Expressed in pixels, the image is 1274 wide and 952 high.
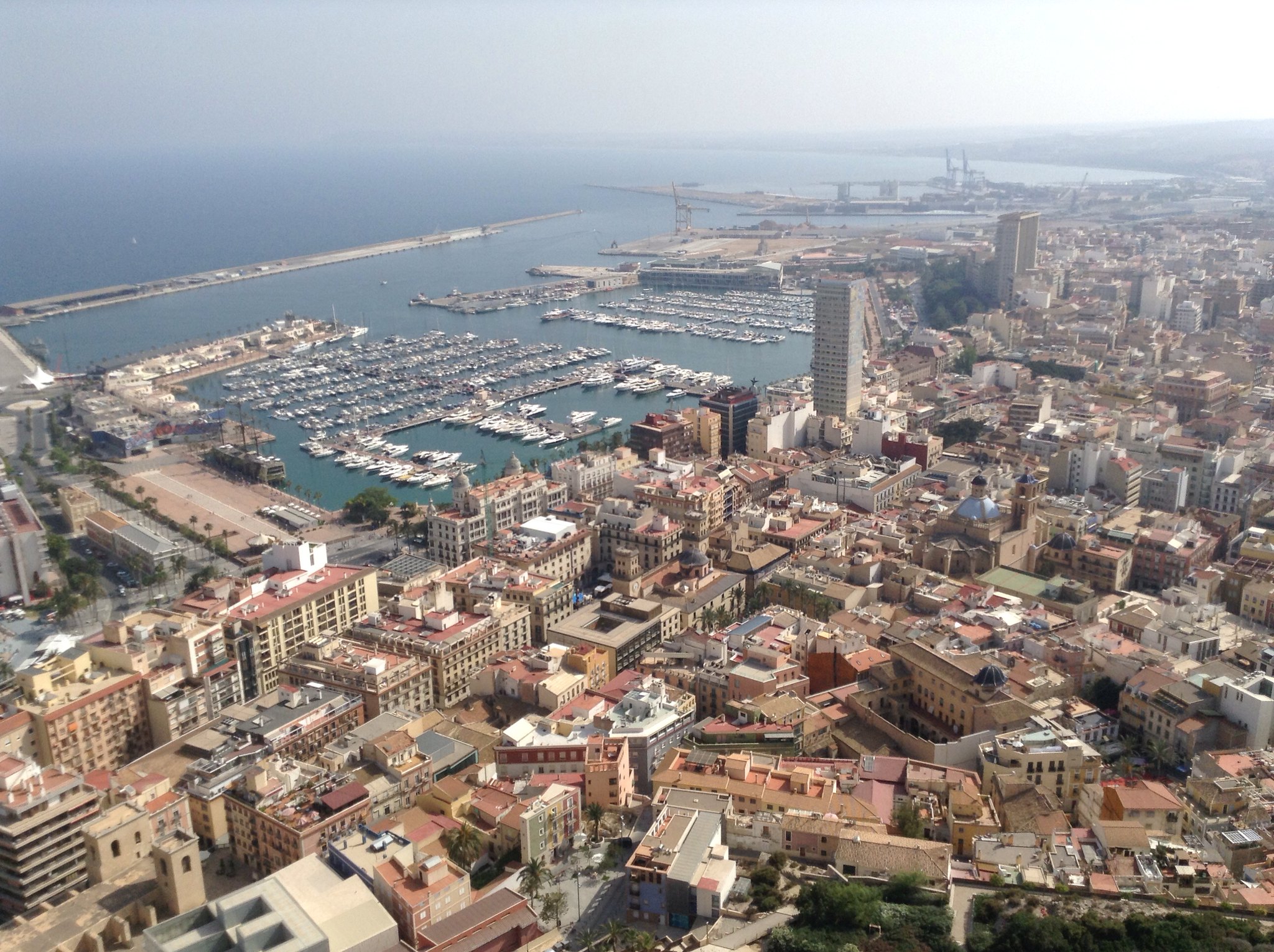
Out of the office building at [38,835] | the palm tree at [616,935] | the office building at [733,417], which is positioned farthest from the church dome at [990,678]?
the office building at [733,417]

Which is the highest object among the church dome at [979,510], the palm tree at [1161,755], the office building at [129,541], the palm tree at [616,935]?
the church dome at [979,510]

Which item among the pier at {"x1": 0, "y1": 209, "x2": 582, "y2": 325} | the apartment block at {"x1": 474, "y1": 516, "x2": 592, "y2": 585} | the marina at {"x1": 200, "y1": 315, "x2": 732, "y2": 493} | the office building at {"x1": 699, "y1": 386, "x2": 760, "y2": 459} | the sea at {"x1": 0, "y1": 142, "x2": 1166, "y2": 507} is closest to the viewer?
the apartment block at {"x1": 474, "y1": 516, "x2": 592, "y2": 585}

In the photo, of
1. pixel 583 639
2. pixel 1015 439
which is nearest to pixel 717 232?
pixel 1015 439

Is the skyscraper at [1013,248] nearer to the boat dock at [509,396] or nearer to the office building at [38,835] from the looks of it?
the boat dock at [509,396]

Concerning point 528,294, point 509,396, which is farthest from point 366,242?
point 509,396

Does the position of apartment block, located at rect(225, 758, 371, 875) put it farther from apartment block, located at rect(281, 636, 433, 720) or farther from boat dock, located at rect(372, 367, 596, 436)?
boat dock, located at rect(372, 367, 596, 436)

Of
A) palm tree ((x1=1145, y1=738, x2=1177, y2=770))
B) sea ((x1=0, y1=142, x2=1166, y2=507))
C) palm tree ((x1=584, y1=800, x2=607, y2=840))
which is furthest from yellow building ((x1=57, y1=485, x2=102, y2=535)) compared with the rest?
palm tree ((x1=1145, y1=738, x2=1177, y2=770))

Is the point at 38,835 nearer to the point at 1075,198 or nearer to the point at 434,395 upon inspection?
the point at 434,395
